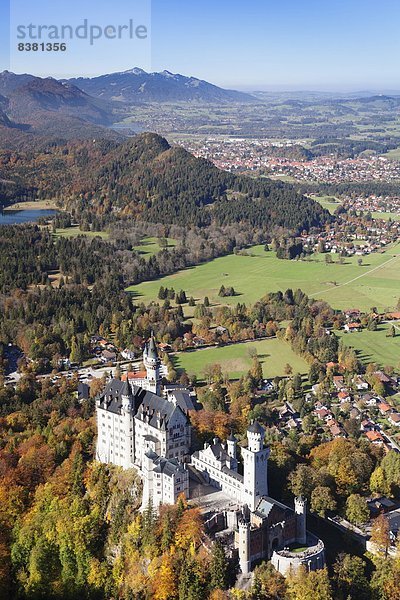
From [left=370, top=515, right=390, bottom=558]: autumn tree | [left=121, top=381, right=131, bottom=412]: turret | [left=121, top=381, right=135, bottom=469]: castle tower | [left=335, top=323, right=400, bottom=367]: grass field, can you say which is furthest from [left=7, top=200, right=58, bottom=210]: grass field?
[left=370, top=515, right=390, bottom=558]: autumn tree

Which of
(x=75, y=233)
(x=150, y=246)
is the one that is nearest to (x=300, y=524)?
(x=150, y=246)

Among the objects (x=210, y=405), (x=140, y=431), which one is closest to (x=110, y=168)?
(x=210, y=405)

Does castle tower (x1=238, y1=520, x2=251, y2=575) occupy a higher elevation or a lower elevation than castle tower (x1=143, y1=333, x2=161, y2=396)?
lower

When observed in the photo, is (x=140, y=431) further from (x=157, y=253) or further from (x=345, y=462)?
(x=157, y=253)

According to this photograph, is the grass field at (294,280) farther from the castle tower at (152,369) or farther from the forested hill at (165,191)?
the castle tower at (152,369)

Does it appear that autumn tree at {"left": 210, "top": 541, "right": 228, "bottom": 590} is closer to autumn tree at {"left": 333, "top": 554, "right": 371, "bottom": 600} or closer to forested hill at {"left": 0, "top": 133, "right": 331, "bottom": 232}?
autumn tree at {"left": 333, "top": 554, "right": 371, "bottom": 600}

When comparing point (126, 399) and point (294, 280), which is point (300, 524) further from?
point (294, 280)
